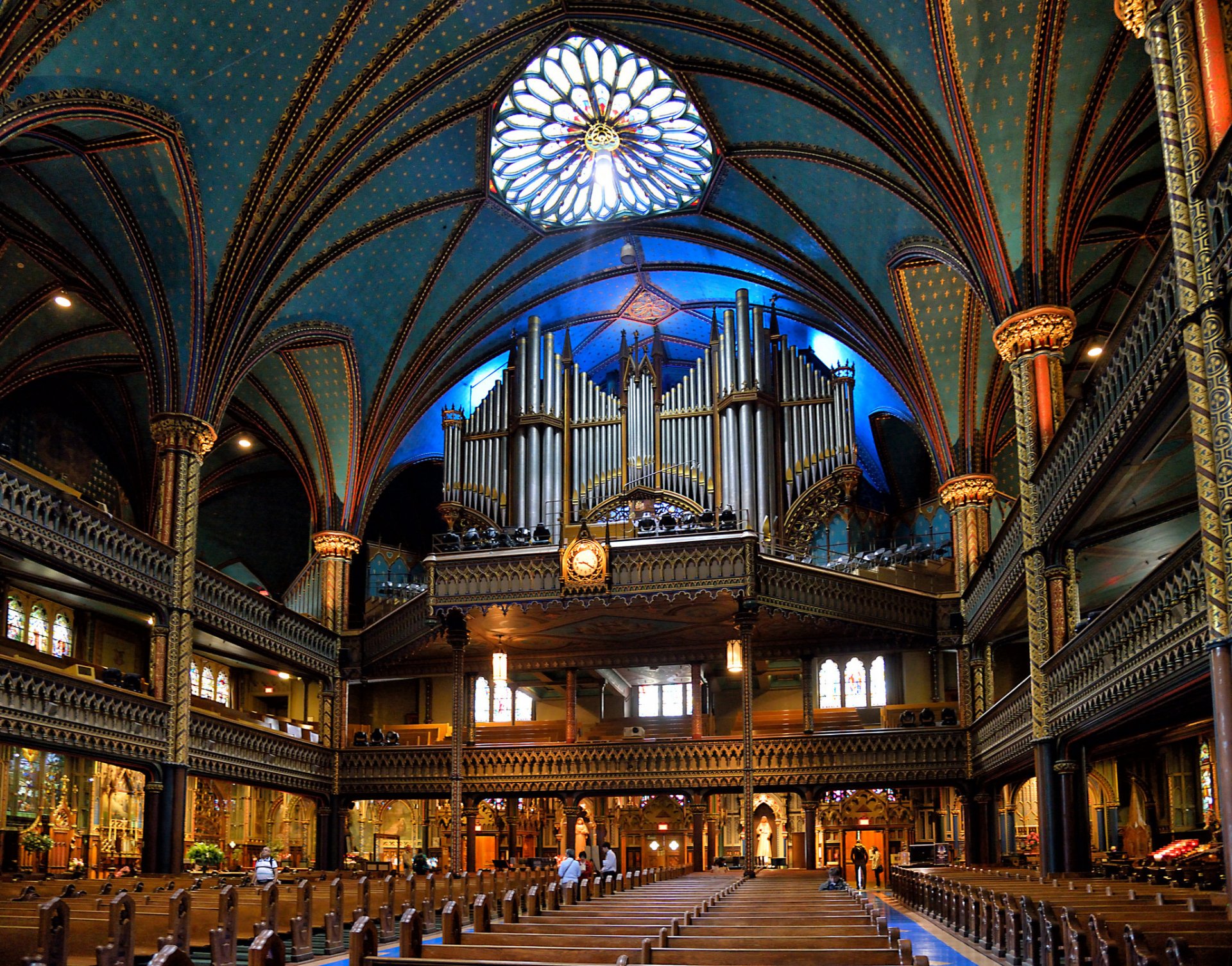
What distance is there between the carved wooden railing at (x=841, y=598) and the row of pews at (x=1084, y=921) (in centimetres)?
872

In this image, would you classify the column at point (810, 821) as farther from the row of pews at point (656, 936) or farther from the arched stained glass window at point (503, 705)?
the row of pews at point (656, 936)

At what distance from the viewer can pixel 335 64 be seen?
22.0 m

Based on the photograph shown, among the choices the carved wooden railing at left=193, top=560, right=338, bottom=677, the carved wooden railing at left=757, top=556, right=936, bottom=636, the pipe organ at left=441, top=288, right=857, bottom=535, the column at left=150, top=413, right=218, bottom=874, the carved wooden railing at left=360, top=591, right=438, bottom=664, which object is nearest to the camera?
the column at left=150, top=413, right=218, bottom=874

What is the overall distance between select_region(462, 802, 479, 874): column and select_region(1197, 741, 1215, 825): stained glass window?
1507 cm

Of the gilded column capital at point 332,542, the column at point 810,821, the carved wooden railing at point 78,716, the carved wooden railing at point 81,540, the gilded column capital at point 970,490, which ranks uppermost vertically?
the gilded column capital at point 970,490

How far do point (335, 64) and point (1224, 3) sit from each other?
14730mm

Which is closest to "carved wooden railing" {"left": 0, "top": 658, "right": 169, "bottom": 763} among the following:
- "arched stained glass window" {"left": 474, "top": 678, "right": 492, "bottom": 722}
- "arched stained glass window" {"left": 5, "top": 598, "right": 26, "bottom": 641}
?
"arched stained glass window" {"left": 5, "top": 598, "right": 26, "bottom": 641}

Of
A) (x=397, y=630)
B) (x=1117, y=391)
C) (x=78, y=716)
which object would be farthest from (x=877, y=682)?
(x=78, y=716)

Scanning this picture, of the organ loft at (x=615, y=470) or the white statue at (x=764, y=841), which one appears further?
the white statue at (x=764, y=841)

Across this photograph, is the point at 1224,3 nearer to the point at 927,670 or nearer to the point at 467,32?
the point at 467,32

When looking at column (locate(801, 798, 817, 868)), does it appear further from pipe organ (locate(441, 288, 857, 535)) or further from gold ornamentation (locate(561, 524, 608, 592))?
gold ornamentation (locate(561, 524, 608, 592))

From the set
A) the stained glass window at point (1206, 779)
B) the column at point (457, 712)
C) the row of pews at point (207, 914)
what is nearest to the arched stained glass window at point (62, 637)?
the column at point (457, 712)

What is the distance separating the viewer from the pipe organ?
30172mm

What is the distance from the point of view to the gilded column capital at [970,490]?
27.0m
